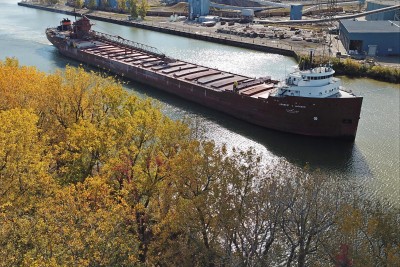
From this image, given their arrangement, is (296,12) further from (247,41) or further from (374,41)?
(374,41)

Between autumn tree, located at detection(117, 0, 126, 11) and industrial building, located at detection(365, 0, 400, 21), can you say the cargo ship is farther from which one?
autumn tree, located at detection(117, 0, 126, 11)

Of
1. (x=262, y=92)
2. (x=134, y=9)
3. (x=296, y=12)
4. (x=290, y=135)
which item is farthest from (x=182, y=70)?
(x=134, y=9)

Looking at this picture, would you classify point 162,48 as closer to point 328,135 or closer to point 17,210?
point 328,135

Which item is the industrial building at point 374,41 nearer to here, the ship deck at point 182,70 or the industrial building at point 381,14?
the industrial building at point 381,14

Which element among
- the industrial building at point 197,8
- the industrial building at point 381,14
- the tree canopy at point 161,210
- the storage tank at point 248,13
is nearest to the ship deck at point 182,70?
the tree canopy at point 161,210

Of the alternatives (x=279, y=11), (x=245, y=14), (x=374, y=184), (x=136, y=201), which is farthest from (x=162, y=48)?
(x=136, y=201)

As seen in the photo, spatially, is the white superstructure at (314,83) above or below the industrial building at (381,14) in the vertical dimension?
below
